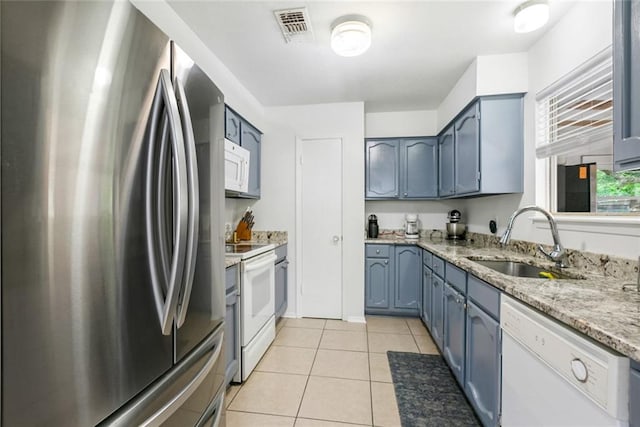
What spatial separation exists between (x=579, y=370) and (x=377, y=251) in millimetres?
2483

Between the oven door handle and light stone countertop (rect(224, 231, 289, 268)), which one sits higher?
light stone countertop (rect(224, 231, 289, 268))

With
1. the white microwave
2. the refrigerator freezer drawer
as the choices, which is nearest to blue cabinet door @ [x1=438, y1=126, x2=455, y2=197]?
the white microwave

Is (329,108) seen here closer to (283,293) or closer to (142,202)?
(283,293)

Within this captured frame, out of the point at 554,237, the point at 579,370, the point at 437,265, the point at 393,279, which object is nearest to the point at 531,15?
the point at 554,237

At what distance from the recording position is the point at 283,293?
321 cm

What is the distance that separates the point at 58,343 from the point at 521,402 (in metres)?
1.54

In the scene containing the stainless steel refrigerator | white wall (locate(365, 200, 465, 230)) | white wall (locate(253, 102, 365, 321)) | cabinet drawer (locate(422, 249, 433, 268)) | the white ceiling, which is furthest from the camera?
white wall (locate(365, 200, 465, 230))

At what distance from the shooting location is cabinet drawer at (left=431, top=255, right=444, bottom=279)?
2.35 metres

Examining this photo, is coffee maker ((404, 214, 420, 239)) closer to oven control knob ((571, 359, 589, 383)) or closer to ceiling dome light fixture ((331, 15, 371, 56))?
ceiling dome light fixture ((331, 15, 371, 56))

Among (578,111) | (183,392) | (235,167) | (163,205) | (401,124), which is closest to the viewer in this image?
(163,205)

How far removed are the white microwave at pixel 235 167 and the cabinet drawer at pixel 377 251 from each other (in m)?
1.55

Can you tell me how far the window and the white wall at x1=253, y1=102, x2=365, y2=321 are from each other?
1.69m

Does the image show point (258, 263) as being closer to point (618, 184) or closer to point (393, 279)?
point (393, 279)

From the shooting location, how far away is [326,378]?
2.11 m
